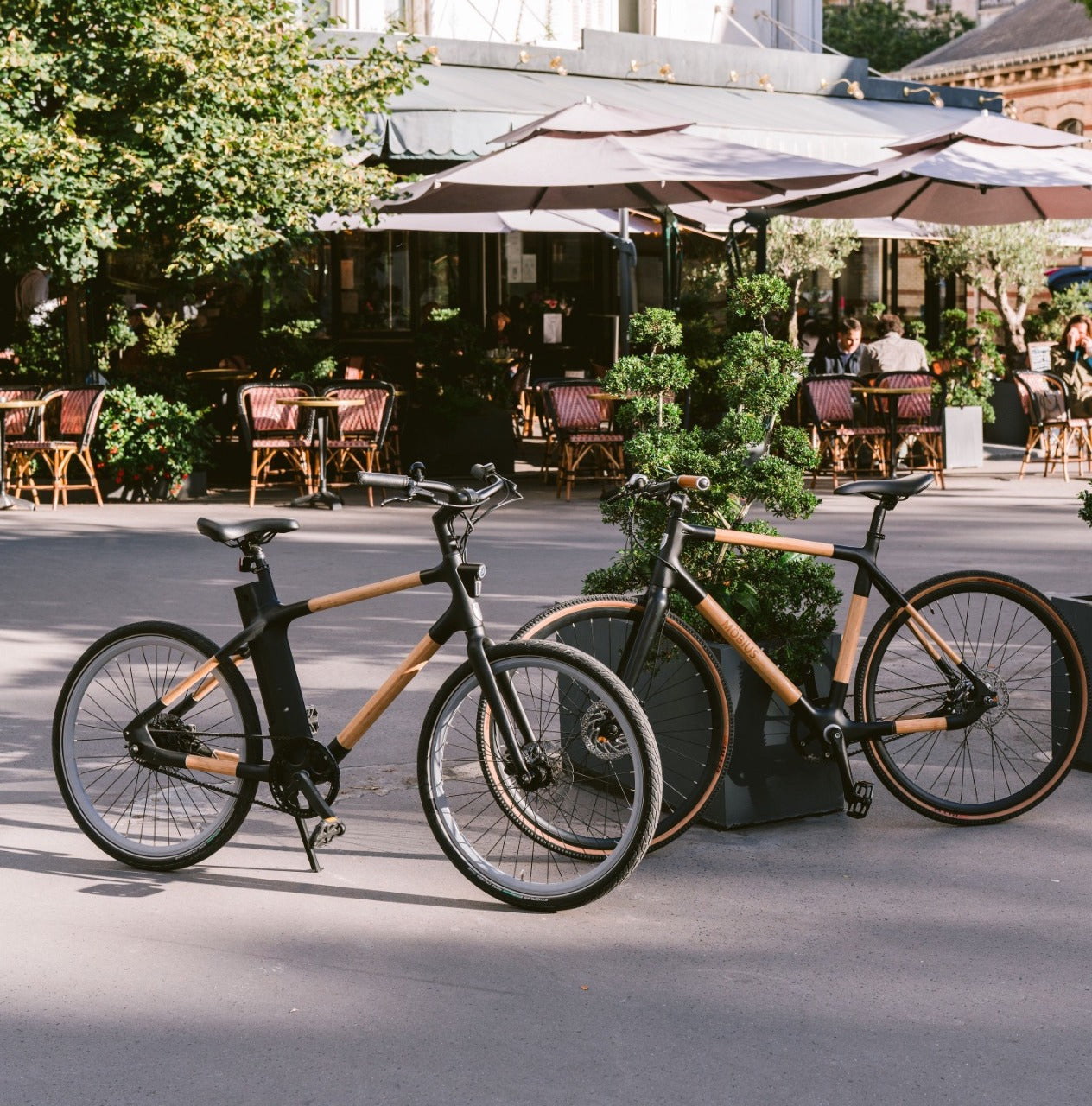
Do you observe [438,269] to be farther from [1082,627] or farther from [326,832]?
[326,832]

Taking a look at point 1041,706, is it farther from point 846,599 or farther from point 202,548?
point 202,548

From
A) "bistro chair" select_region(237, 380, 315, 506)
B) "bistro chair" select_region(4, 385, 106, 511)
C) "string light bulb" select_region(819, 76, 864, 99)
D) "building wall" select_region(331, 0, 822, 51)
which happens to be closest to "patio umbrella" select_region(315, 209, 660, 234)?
"bistro chair" select_region(237, 380, 315, 506)

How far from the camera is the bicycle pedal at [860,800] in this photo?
16.6 feet

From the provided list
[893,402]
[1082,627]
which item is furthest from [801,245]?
[1082,627]

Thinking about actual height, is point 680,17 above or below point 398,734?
above

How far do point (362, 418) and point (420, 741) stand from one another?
34.3 ft

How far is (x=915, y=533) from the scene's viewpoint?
11.9 metres

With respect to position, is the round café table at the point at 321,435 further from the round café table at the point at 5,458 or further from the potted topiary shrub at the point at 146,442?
the round café table at the point at 5,458

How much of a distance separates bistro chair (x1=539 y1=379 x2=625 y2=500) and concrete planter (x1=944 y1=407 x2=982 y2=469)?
3.62 metres

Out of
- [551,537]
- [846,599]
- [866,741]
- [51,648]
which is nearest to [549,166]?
[551,537]

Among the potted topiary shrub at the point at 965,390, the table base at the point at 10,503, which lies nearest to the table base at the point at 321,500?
the table base at the point at 10,503

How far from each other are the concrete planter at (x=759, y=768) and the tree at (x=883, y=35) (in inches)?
2310

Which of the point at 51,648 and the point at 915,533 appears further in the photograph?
the point at 915,533

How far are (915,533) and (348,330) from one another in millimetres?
9530
